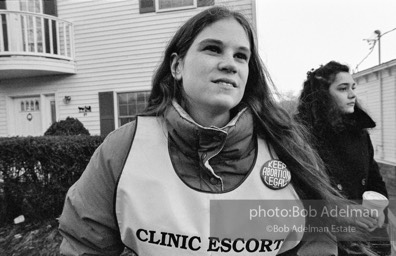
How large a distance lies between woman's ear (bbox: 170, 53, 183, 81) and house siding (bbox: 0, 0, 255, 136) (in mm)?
5988

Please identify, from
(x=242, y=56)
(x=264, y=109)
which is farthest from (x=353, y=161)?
(x=242, y=56)

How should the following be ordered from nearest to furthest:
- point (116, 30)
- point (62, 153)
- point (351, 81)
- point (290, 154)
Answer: point (290, 154), point (351, 81), point (62, 153), point (116, 30)

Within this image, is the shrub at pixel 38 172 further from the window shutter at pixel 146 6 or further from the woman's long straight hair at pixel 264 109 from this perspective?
the window shutter at pixel 146 6

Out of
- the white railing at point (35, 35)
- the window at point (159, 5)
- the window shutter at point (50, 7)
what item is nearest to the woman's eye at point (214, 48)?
the window at point (159, 5)

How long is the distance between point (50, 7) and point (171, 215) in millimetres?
8045

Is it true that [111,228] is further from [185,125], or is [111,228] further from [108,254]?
[185,125]

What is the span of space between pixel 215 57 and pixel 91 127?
7096mm

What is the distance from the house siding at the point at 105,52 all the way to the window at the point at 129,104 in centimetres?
17

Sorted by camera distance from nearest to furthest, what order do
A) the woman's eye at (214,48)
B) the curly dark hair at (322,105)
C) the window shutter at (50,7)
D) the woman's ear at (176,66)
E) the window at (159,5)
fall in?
the woman's eye at (214,48), the woman's ear at (176,66), the curly dark hair at (322,105), the window at (159,5), the window shutter at (50,7)

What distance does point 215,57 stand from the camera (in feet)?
3.54

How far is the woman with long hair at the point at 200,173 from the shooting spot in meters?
1.00

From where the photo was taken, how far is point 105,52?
7.42 meters

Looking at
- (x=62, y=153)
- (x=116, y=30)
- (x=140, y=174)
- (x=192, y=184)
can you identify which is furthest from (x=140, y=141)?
(x=116, y=30)

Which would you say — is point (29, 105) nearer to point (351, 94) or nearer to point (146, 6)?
point (146, 6)
